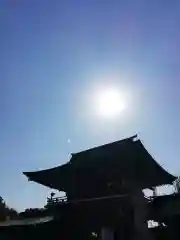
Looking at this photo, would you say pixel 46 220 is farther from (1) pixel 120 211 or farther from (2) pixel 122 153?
(2) pixel 122 153

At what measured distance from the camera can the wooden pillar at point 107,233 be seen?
17797mm

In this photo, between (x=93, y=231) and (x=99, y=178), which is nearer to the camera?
(x=93, y=231)

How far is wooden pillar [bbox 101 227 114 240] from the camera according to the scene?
17.8 m

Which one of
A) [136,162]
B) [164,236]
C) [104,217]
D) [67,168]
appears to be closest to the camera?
[164,236]

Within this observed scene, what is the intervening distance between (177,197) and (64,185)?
788 centimetres

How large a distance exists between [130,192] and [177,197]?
10.1ft

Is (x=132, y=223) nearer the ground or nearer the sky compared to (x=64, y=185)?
nearer the ground

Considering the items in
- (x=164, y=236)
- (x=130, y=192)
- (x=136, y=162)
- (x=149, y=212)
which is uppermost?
(x=136, y=162)

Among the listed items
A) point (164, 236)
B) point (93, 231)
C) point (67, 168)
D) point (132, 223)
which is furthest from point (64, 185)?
point (164, 236)

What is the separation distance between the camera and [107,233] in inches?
704

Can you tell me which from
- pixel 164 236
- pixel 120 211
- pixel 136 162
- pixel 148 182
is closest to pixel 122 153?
pixel 136 162

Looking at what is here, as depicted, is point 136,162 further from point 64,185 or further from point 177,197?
point 64,185

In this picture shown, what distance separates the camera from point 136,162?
20.2 meters

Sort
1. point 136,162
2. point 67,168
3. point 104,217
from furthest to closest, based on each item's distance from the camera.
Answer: point 67,168, point 136,162, point 104,217
